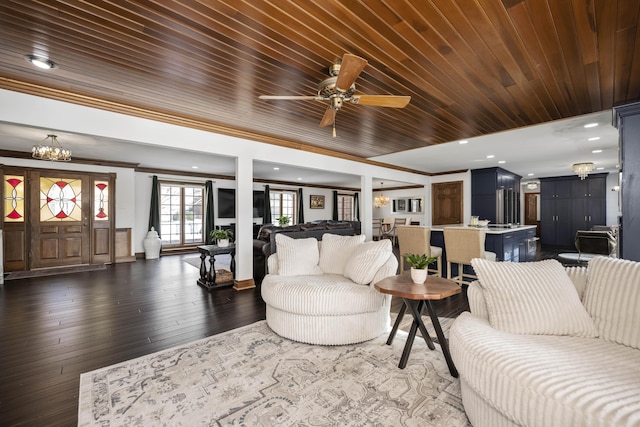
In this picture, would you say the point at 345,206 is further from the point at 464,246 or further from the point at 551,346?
the point at 551,346

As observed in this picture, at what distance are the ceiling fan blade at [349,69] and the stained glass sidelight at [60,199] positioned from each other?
719cm

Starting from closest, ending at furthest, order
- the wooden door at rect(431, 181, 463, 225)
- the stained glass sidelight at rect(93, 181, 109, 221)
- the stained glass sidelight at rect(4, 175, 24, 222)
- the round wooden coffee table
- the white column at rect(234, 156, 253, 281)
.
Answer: the round wooden coffee table, the white column at rect(234, 156, 253, 281), the stained glass sidelight at rect(4, 175, 24, 222), the stained glass sidelight at rect(93, 181, 109, 221), the wooden door at rect(431, 181, 463, 225)

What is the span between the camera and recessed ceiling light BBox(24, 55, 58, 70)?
2422mm

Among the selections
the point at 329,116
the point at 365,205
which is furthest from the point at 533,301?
the point at 365,205

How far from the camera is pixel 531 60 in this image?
8.09ft

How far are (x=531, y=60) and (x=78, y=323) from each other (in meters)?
5.32

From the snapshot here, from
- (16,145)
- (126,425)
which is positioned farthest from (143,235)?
(126,425)

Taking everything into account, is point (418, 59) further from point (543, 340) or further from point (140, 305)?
point (140, 305)

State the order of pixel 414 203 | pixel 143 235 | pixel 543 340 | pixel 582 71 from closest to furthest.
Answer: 1. pixel 543 340
2. pixel 582 71
3. pixel 143 235
4. pixel 414 203

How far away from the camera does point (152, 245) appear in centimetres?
775

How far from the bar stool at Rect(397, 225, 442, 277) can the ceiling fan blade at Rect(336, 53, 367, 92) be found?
10.1 feet

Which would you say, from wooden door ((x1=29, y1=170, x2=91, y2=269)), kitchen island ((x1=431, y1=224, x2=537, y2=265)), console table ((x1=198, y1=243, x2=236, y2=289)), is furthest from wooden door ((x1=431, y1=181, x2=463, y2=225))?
wooden door ((x1=29, y1=170, x2=91, y2=269))

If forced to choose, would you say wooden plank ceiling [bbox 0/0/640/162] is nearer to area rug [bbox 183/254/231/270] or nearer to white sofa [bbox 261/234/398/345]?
white sofa [bbox 261/234/398/345]

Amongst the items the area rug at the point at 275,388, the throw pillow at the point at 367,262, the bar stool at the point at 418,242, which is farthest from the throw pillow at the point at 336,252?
the bar stool at the point at 418,242
